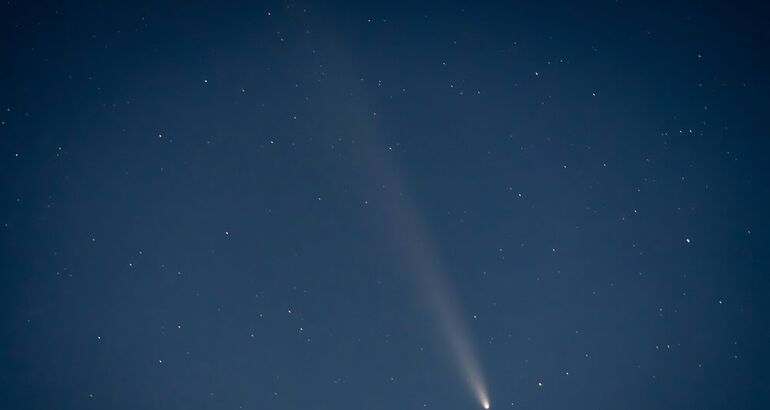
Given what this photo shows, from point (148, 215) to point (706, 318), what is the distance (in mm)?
1714

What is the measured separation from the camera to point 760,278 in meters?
1.60

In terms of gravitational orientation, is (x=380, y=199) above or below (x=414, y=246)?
above

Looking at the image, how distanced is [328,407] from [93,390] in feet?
2.38

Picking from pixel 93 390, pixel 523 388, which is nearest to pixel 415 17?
pixel 523 388

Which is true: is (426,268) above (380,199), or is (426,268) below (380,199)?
below

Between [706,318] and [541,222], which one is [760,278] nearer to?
[706,318]

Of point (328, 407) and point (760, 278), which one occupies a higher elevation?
point (328, 407)

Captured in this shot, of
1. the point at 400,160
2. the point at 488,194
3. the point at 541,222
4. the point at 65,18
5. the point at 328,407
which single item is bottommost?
the point at 328,407

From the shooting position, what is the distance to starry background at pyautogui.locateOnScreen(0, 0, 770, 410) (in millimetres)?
1559

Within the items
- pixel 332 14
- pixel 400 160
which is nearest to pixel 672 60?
pixel 400 160

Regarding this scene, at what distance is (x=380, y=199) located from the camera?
1596 mm

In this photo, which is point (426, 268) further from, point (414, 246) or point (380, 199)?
point (380, 199)

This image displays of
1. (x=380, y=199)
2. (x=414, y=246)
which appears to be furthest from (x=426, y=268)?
(x=380, y=199)

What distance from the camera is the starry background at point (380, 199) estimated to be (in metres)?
1.56
